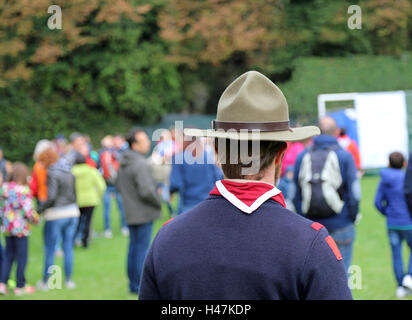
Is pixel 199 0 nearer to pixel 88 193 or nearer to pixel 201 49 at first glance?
pixel 201 49

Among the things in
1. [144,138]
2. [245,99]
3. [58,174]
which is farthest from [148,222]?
[245,99]

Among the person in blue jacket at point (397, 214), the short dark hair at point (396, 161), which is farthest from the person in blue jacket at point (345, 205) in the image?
the short dark hair at point (396, 161)

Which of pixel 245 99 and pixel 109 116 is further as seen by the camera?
pixel 109 116

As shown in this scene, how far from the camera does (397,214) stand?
22.7 ft

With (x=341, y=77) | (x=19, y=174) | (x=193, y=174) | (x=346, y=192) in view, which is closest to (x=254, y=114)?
(x=346, y=192)

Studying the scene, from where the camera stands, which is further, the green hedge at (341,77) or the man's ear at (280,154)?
the green hedge at (341,77)

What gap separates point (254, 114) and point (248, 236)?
0.45 metres

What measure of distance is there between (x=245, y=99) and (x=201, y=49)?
2426 centimetres

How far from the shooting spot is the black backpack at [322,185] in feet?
18.6

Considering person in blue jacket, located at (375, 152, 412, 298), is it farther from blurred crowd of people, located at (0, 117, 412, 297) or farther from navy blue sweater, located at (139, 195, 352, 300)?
navy blue sweater, located at (139, 195, 352, 300)

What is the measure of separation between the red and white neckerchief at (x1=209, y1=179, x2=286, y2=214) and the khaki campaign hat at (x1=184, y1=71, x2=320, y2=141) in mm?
161

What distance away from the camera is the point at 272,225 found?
6.49 feet

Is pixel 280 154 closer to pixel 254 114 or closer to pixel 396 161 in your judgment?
pixel 254 114

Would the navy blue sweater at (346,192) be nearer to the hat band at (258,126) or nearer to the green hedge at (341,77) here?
the hat band at (258,126)
